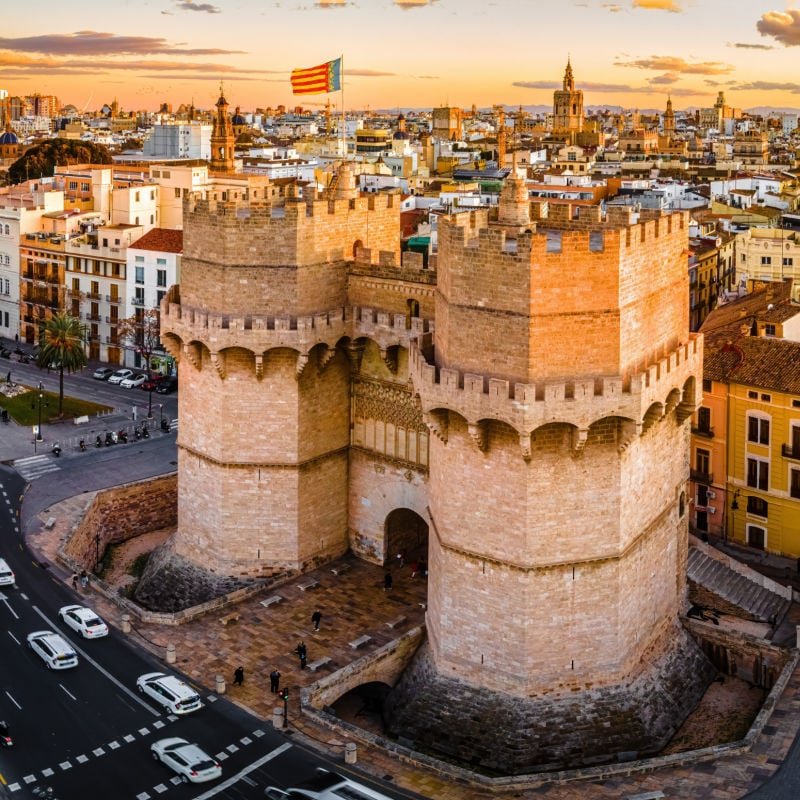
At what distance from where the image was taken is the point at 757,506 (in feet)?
173

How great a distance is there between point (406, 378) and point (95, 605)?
13.5 meters

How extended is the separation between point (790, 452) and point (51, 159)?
12453 cm

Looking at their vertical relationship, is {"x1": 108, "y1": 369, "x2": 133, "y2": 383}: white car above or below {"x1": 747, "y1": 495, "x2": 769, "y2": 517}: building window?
above

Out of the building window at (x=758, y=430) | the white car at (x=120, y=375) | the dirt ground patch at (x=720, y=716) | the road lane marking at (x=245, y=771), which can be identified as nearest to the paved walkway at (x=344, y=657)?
the road lane marking at (x=245, y=771)

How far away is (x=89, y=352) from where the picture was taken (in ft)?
287

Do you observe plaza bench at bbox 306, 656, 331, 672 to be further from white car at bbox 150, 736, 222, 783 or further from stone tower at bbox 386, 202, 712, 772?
white car at bbox 150, 736, 222, 783

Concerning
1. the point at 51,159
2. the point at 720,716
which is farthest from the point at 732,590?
the point at 51,159

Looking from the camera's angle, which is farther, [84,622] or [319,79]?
[319,79]

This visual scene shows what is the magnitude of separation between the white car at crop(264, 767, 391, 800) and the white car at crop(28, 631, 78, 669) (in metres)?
9.61

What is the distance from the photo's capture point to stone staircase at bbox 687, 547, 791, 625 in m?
44.2

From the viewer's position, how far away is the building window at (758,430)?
5175 cm

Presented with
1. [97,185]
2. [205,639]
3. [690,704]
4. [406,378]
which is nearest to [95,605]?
[205,639]

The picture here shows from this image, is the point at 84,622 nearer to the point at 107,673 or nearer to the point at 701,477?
the point at 107,673

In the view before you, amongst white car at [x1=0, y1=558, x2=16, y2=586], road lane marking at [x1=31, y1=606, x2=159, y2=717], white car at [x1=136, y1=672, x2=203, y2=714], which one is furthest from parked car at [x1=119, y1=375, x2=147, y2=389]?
white car at [x1=136, y1=672, x2=203, y2=714]
